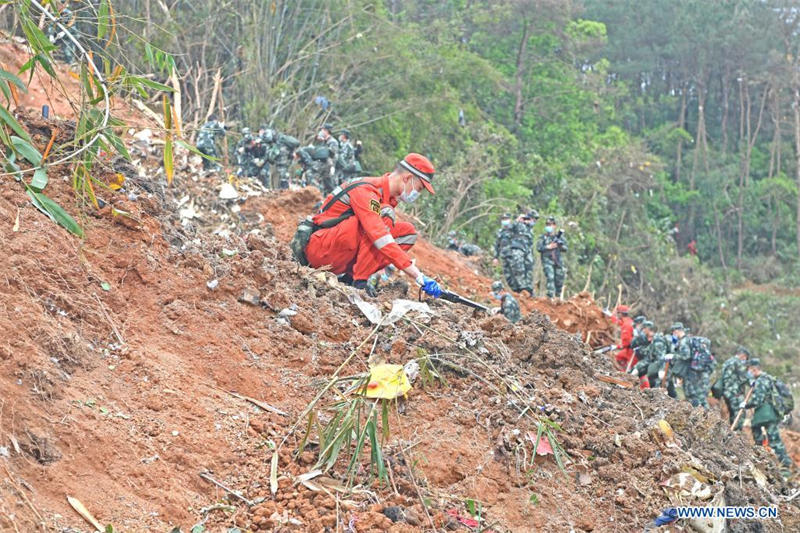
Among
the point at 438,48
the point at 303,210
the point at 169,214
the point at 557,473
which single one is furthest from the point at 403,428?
the point at 438,48

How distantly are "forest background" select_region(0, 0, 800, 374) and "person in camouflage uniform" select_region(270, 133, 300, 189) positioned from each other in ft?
4.07

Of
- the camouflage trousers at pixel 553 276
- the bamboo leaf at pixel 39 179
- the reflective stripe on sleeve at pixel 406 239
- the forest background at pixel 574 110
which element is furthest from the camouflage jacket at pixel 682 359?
the bamboo leaf at pixel 39 179

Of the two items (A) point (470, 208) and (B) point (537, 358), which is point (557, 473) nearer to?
(B) point (537, 358)

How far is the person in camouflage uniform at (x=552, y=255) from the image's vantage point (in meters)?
14.3

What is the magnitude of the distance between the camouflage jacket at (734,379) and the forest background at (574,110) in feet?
22.9

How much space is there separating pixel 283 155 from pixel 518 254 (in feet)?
12.8

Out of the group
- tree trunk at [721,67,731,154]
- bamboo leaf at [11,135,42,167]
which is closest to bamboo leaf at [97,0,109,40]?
bamboo leaf at [11,135,42,167]

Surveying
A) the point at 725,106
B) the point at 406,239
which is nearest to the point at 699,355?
the point at 406,239

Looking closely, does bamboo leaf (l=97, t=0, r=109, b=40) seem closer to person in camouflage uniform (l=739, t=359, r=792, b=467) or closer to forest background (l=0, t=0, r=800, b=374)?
forest background (l=0, t=0, r=800, b=374)

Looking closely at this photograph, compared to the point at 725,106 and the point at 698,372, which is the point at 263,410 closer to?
the point at 698,372

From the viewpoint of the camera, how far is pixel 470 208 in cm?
1897

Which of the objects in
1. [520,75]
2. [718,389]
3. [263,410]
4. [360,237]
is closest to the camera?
[263,410]

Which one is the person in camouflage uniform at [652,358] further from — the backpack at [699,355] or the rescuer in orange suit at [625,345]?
the rescuer in orange suit at [625,345]

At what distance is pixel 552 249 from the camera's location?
14344 millimetres
